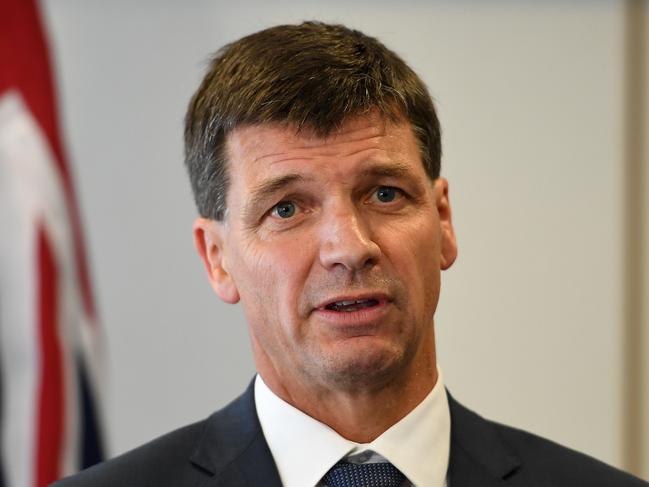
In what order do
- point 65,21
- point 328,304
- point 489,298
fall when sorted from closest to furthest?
point 328,304, point 65,21, point 489,298

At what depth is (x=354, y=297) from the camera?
6.38ft

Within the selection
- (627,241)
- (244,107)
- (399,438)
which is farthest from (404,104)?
(627,241)

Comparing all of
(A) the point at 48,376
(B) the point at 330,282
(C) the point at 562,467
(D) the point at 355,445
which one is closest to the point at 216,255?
(B) the point at 330,282

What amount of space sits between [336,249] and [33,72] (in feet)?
5.57

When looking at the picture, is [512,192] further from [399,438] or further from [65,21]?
[399,438]

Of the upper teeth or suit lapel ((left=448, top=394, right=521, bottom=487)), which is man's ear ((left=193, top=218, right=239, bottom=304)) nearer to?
the upper teeth

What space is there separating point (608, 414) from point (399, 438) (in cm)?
236

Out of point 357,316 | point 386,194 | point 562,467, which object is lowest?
point 562,467

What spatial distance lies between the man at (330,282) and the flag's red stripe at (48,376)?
1.15 meters

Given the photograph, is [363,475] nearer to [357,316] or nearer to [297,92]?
[357,316]

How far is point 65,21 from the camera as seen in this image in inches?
148

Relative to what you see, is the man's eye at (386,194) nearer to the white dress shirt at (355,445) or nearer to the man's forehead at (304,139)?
the man's forehead at (304,139)

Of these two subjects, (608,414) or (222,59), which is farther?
(608,414)

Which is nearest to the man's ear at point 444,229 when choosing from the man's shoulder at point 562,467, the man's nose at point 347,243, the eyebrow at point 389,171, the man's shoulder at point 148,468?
the eyebrow at point 389,171
